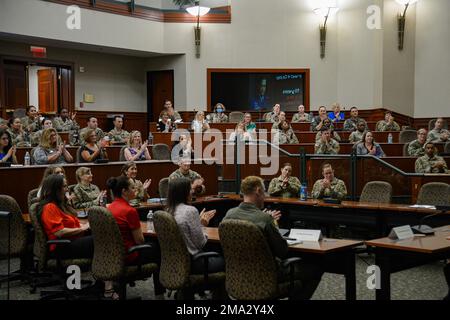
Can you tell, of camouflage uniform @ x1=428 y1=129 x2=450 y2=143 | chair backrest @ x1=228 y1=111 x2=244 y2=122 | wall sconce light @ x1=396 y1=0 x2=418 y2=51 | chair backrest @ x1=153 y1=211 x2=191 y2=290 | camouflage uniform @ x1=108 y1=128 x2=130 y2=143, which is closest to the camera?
chair backrest @ x1=153 y1=211 x2=191 y2=290

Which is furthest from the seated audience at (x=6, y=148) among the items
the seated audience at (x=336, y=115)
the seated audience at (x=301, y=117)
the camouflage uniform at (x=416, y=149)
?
the seated audience at (x=336, y=115)

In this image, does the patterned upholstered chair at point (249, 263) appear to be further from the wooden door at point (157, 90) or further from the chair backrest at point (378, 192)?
the wooden door at point (157, 90)

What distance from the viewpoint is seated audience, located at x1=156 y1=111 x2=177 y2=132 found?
42.6 feet

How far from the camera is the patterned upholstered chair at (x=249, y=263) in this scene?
13.7 feet

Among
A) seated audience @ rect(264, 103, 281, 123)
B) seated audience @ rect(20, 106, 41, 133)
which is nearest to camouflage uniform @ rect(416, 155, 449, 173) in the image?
seated audience @ rect(264, 103, 281, 123)

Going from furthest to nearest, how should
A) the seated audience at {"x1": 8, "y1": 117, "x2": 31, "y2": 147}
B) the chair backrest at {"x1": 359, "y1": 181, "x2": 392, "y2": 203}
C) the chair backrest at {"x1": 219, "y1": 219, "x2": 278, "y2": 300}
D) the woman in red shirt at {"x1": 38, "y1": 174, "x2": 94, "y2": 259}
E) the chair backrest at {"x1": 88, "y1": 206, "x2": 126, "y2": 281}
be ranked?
the seated audience at {"x1": 8, "y1": 117, "x2": 31, "y2": 147} → the chair backrest at {"x1": 359, "y1": 181, "x2": 392, "y2": 203} → the woman in red shirt at {"x1": 38, "y1": 174, "x2": 94, "y2": 259} → the chair backrest at {"x1": 88, "y1": 206, "x2": 126, "y2": 281} → the chair backrest at {"x1": 219, "y1": 219, "x2": 278, "y2": 300}

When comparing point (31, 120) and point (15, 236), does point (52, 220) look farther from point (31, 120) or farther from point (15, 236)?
point (31, 120)

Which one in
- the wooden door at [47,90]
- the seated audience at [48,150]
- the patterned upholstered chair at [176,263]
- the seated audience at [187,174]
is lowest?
the patterned upholstered chair at [176,263]

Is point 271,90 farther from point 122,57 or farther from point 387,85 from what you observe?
point 122,57

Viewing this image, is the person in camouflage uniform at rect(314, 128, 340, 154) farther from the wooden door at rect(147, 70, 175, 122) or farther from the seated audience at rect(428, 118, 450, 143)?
the wooden door at rect(147, 70, 175, 122)

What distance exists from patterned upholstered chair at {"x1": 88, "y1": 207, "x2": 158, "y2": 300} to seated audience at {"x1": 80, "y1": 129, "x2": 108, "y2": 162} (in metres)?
3.72

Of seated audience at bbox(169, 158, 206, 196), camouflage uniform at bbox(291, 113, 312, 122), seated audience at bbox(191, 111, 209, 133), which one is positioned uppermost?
camouflage uniform at bbox(291, 113, 312, 122)

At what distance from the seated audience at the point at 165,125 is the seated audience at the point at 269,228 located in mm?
8297

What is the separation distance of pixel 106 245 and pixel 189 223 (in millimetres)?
770
